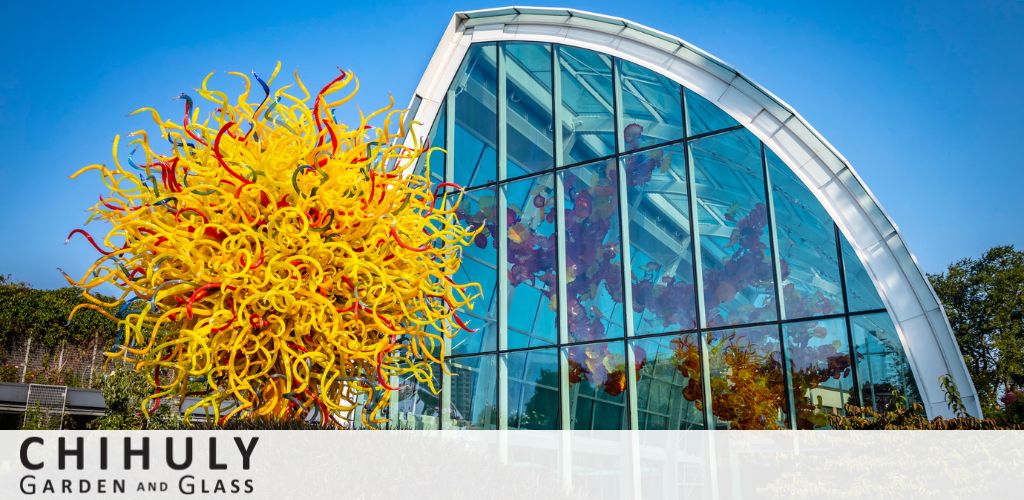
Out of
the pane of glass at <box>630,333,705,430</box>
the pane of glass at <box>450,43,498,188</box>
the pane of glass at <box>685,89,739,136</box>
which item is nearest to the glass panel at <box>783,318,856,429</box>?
the pane of glass at <box>630,333,705,430</box>

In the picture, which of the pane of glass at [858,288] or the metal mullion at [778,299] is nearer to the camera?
the pane of glass at [858,288]

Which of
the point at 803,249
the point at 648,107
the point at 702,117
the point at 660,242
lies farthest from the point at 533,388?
the point at 702,117

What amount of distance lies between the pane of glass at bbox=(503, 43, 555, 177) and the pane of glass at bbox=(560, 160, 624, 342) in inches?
27.4

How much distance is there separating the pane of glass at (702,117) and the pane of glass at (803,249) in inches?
33.3

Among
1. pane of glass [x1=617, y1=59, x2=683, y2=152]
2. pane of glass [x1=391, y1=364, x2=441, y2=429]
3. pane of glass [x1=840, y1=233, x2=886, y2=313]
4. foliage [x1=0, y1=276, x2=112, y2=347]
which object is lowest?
pane of glass [x1=391, y1=364, x2=441, y2=429]

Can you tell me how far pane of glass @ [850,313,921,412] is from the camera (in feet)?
29.4

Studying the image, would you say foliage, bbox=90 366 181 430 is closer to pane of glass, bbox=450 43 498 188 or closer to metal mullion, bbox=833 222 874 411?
pane of glass, bbox=450 43 498 188

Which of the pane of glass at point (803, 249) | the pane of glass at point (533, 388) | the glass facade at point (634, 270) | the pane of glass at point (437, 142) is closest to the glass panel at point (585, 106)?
the glass facade at point (634, 270)

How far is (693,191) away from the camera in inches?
420

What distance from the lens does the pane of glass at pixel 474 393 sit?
11883mm

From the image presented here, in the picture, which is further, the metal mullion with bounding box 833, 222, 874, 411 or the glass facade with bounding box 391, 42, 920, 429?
the glass facade with bounding box 391, 42, 920, 429

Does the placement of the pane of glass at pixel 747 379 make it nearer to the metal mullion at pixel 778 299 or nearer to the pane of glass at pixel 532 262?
the metal mullion at pixel 778 299
